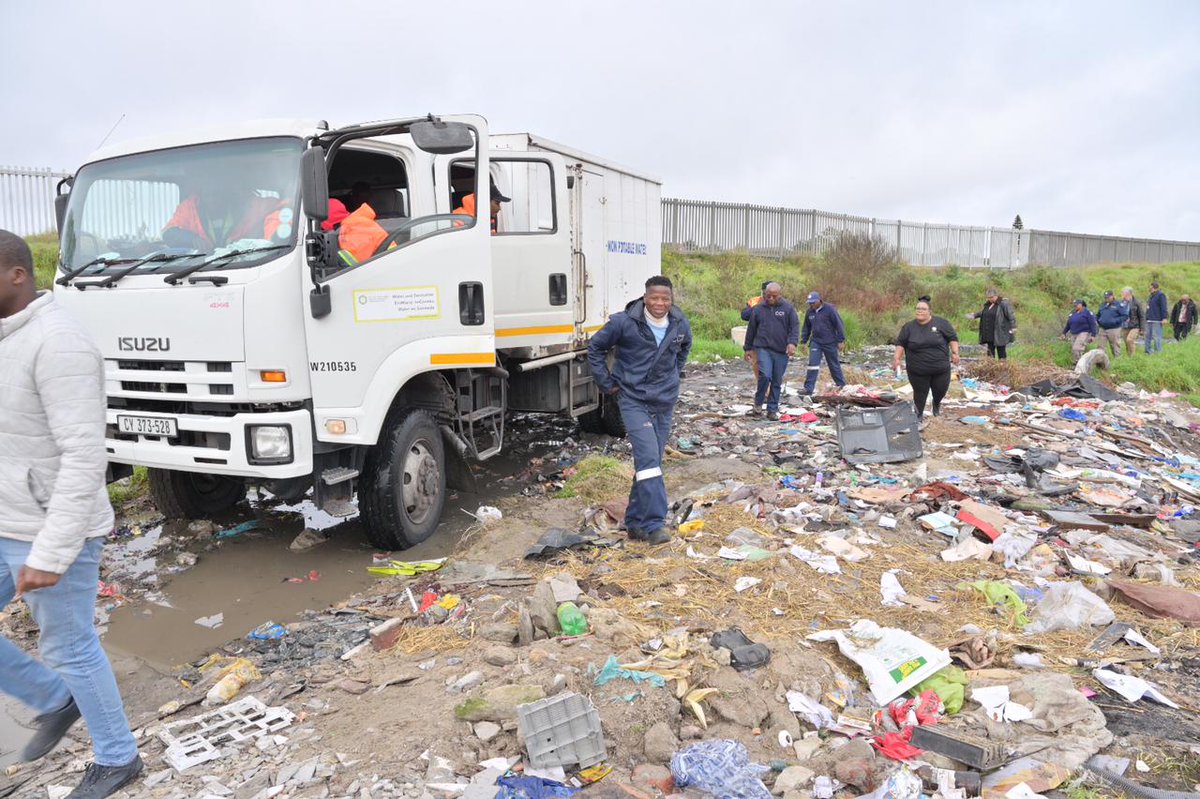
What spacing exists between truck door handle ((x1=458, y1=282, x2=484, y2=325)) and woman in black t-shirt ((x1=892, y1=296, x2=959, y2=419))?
18.8 ft

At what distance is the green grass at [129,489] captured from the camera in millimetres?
6855

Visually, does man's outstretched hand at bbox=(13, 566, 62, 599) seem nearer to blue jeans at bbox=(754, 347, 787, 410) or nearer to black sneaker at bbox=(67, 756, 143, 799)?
black sneaker at bbox=(67, 756, 143, 799)

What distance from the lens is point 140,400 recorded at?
4.95 m

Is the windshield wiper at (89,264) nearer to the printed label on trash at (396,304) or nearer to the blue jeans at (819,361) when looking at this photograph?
the printed label on trash at (396,304)

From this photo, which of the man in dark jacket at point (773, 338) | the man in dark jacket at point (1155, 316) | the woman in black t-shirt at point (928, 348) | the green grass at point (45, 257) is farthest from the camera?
the man in dark jacket at point (1155, 316)

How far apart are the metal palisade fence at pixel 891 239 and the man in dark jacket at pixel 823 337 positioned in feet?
34.5

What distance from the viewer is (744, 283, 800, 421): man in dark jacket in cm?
1013

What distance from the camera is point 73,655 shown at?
8.98ft

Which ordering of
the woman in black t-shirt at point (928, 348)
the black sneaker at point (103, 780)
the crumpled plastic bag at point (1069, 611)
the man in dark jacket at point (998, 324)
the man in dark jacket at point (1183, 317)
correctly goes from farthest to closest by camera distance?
the man in dark jacket at point (1183, 317), the man in dark jacket at point (998, 324), the woman in black t-shirt at point (928, 348), the crumpled plastic bag at point (1069, 611), the black sneaker at point (103, 780)

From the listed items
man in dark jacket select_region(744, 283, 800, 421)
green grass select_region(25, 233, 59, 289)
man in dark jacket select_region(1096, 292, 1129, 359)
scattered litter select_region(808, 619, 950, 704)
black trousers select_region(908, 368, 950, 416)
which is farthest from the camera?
man in dark jacket select_region(1096, 292, 1129, 359)

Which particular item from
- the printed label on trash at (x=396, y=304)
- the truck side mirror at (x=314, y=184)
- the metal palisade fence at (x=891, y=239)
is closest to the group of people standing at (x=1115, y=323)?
the metal palisade fence at (x=891, y=239)

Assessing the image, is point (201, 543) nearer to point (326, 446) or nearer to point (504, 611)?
point (326, 446)

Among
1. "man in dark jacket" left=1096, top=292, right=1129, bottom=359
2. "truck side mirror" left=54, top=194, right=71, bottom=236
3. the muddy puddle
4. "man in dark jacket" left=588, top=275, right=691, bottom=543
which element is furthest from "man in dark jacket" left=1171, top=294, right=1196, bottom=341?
"truck side mirror" left=54, top=194, right=71, bottom=236

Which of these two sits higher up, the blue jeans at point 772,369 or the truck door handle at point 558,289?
the truck door handle at point 558,289
